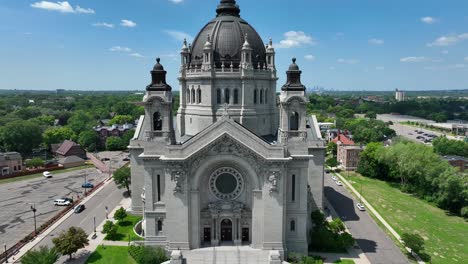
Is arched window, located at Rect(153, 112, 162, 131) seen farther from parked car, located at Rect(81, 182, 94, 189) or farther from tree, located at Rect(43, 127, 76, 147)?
tree, located at Rect(43, 127, 76, 147)

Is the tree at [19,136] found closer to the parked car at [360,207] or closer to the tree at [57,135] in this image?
the tree at [57,135]

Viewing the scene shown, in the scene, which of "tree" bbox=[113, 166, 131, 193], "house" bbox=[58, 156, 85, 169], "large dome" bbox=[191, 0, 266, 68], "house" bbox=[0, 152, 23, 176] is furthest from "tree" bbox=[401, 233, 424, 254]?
"house" bbox=[0, 152, 23, 176]

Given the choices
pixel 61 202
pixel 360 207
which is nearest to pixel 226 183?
pixel 360 207

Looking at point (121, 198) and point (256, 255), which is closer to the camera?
point (256, 255)

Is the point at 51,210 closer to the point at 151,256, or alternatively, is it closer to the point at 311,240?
the point at 151,256

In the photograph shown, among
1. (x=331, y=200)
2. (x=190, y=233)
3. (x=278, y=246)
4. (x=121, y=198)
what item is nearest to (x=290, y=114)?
(x=278, y=246)

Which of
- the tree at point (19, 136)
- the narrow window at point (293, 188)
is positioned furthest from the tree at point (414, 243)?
the tree at point (19, 136)
